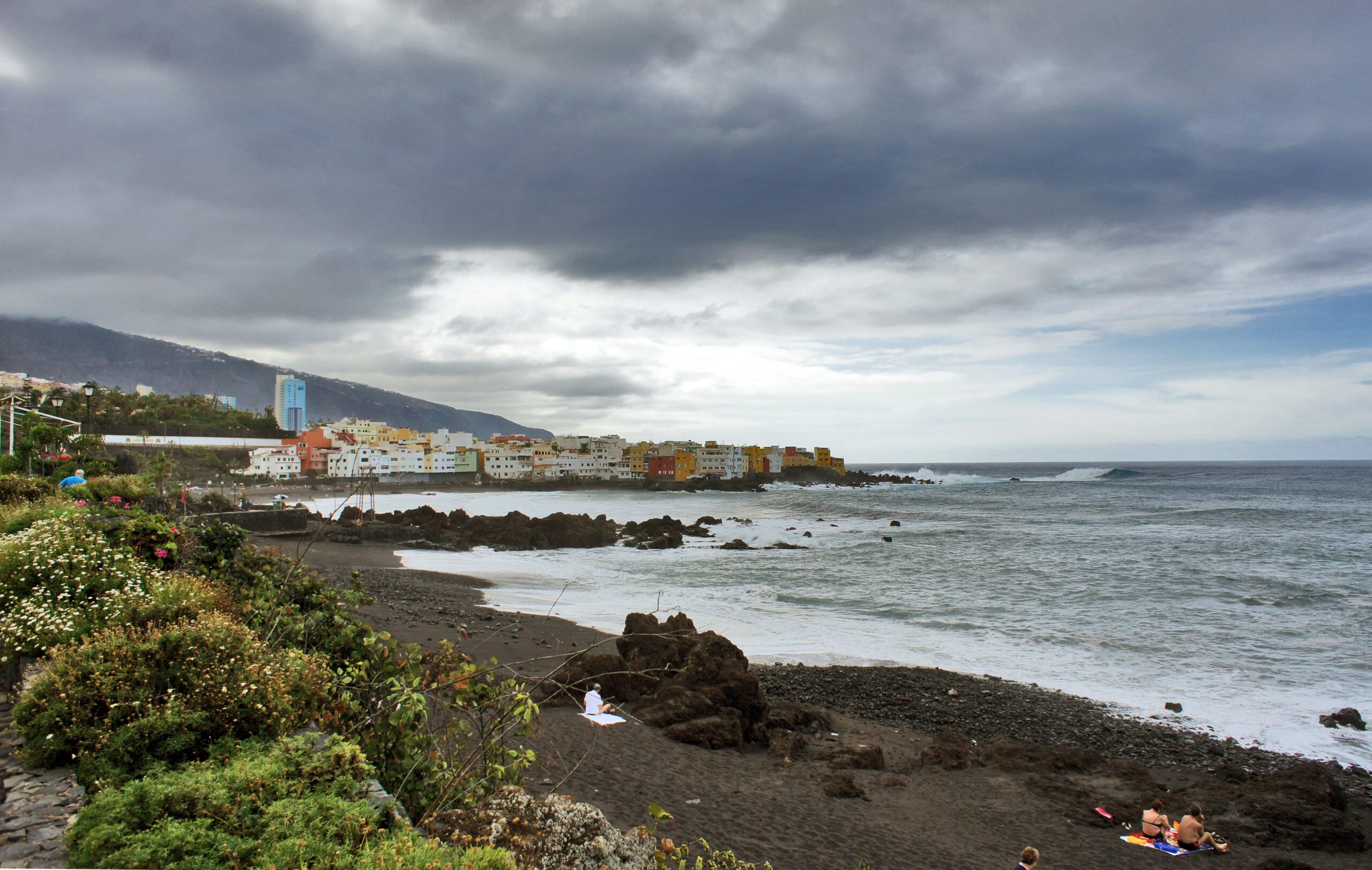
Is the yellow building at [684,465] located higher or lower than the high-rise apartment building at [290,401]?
lower

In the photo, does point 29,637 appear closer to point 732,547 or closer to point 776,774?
point 776,774

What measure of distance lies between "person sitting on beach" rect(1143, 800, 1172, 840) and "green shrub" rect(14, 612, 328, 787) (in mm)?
7000

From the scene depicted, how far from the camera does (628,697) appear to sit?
914cm

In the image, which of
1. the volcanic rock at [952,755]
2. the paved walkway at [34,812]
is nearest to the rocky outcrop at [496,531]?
the volcanic rock at [952,755]

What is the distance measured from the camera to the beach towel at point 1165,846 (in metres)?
6.15

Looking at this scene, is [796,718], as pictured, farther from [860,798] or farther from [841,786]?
[860,798]

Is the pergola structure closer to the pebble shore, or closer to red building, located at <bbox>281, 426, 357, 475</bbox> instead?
the pebble shore

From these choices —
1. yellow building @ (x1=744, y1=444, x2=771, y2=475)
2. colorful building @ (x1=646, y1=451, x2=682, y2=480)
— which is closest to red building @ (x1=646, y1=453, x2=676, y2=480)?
colorful building @ (x1=646, y1=451, x2=682, y2=480)

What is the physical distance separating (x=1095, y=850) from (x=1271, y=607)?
1491 centimetres

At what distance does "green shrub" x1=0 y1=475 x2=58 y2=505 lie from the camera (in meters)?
11.1

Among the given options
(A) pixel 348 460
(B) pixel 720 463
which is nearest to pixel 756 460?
(B) pixel 720 463

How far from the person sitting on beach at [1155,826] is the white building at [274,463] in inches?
2872

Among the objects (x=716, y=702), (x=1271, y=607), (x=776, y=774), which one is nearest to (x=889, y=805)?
(x=776, y=774)

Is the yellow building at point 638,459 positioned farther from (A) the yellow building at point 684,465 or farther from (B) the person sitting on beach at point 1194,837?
(B) the person sitting on beach at point 1194,837
